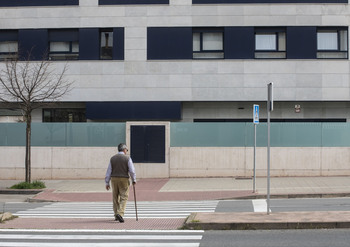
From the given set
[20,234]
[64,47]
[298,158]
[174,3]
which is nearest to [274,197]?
[298,158]

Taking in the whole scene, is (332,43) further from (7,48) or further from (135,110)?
(7,48)

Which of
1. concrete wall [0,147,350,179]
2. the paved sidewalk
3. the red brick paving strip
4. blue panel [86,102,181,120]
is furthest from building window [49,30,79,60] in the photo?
the red brick paving strip

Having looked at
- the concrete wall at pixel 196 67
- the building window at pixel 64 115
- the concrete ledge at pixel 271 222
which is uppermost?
the concrete wall at pixel 196 67

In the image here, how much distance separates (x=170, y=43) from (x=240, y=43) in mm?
3536

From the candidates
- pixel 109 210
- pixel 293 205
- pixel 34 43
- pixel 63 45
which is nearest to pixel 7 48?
pixel 34 43

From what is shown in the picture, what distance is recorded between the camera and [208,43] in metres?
27.2

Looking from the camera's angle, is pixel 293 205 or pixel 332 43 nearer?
pixel 293 205

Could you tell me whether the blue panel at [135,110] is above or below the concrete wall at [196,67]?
below

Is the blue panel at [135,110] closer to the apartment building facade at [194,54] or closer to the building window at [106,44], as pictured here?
the apartment building facade at [194,54]

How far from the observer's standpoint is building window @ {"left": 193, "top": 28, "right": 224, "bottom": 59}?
88.9ft

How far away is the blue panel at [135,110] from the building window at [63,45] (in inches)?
117

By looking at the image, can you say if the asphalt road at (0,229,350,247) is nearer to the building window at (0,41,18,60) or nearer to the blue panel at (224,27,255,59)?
the blue panel at (224,27,255,59)

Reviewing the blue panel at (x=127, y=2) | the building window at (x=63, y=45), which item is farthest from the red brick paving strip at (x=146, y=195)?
the blue panel at (x=127, y=2)

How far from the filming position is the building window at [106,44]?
90.2ft
